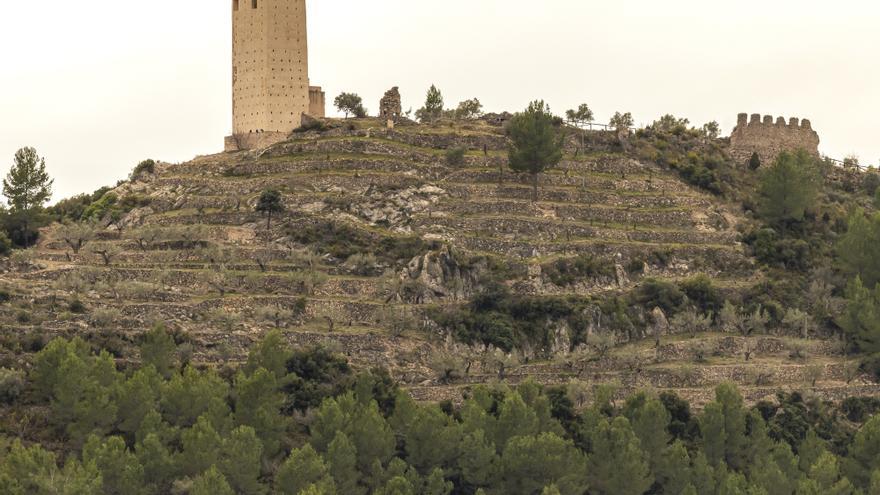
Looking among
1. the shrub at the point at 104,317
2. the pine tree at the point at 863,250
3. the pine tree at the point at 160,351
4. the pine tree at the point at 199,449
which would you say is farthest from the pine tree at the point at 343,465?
the pine tree at the point at 863,250

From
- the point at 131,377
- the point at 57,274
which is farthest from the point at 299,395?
the point at 57,274

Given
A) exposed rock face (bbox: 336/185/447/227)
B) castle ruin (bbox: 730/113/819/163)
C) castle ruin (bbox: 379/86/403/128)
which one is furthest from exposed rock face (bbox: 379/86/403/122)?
castle ruin (bbox: 730/113/819/163)

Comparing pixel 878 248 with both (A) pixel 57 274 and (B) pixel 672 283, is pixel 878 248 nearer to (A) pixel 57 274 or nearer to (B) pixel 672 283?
(B) pixel 672 283

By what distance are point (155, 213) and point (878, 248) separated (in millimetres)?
32795

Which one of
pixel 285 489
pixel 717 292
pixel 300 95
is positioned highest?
pixel 300 95

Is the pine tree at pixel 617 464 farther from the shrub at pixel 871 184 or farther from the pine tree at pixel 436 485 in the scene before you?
the shrub at pixel 871 184

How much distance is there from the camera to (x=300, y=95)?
10831cm

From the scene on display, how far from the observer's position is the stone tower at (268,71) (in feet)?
352

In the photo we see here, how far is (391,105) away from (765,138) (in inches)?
802

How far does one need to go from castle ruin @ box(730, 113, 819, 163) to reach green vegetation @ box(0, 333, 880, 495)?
27.2 meters

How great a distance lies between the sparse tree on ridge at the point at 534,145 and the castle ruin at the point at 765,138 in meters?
14.5

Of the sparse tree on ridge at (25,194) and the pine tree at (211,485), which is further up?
the sparse tree on ridge at (25,194)

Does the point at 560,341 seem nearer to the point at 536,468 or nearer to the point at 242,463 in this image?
the point at 536,468

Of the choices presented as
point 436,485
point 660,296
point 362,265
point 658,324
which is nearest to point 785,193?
point 660,296
